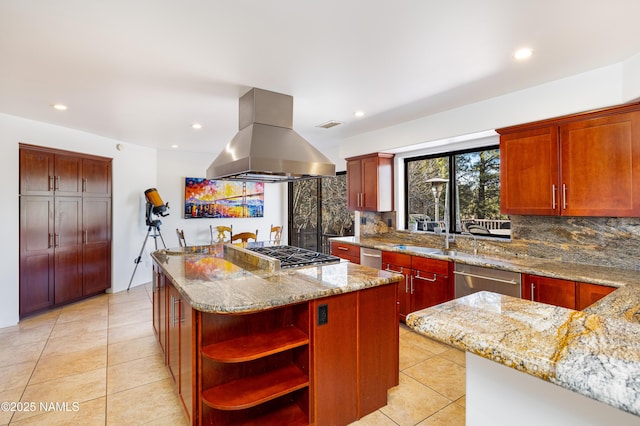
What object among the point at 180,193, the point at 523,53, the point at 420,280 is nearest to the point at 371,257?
the point at 420,280

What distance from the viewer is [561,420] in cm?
85

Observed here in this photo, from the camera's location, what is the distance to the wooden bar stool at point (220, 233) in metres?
6.27

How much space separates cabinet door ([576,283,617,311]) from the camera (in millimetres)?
2262

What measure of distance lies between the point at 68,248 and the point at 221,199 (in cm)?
270

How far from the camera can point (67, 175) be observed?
4.37m

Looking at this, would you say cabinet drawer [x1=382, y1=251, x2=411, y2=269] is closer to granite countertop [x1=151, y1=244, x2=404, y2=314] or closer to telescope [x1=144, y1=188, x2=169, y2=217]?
granite countertop [x1=151, y1=244, x2=404, y2=314]

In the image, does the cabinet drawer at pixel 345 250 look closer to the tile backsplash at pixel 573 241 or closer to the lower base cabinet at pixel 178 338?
the tile backsplash at pixel 573 241

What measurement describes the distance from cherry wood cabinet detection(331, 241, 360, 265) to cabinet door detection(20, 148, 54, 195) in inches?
155

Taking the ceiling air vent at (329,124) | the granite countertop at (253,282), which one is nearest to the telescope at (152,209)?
the granite countertop at (253,282)

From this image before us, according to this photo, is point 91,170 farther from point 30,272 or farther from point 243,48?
point 243,48

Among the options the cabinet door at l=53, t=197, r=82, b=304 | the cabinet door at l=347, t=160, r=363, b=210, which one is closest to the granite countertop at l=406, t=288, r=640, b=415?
the cabinet door at l=347, t=160, r=363, b=210

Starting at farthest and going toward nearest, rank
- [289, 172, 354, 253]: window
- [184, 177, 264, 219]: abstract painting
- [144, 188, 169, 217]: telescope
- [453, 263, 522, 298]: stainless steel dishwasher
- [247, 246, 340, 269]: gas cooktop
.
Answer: [184, 177, 264, 219]: abstract painting, [289, 172, 354, 253]: window, [144, 188, 169, 217]: telescope, [453, 263, 522, 298]: stainless steel dishwasher, [247, 246, 340, 269]: gas cooktop

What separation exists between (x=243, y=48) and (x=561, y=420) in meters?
2.45

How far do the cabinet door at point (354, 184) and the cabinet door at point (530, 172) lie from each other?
2028 mm
